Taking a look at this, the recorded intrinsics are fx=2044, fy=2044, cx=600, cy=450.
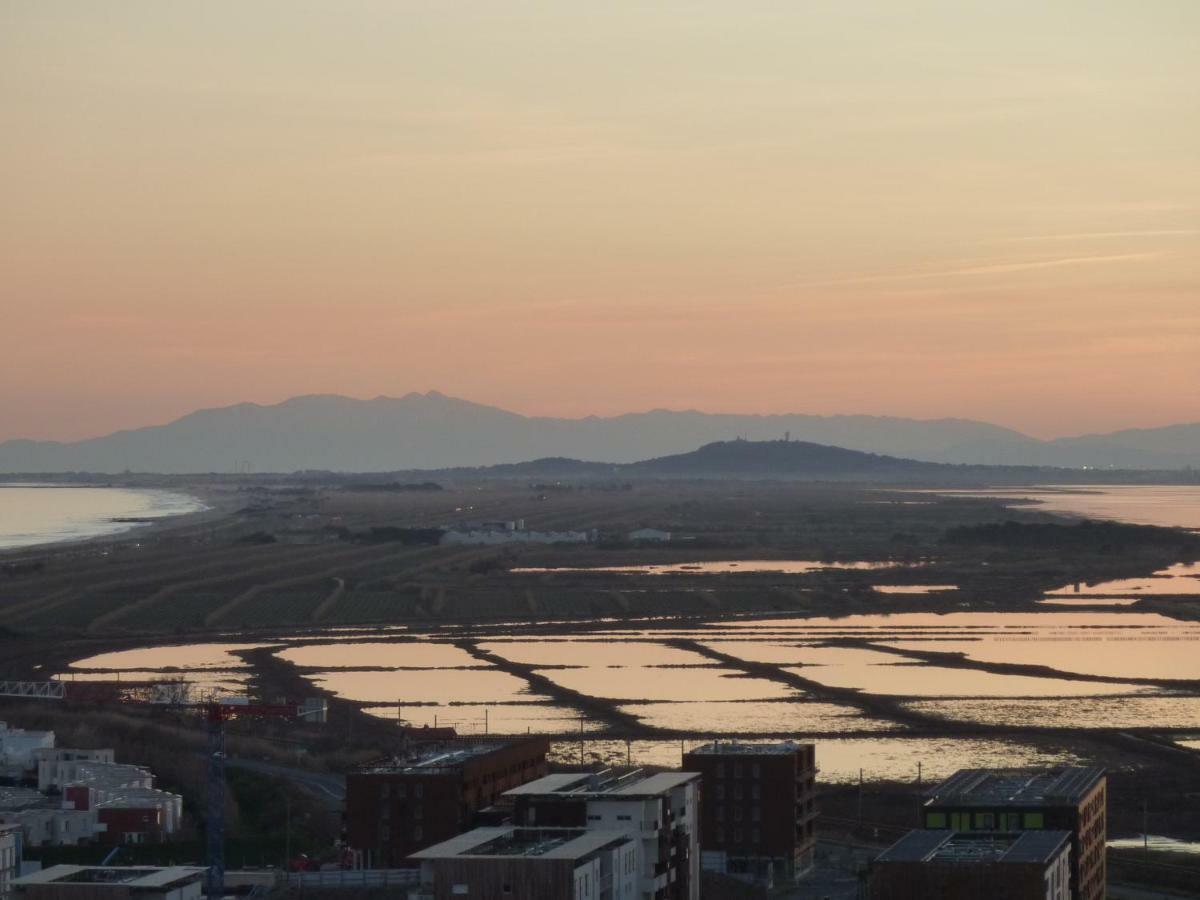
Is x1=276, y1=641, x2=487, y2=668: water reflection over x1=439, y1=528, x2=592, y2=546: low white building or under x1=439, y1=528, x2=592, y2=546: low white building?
under

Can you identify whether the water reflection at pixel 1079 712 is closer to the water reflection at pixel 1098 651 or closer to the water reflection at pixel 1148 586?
the water reflection at pixel 1098 651

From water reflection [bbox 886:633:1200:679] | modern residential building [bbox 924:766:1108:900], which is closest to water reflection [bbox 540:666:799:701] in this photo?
water reflection [bbox 886:633:1200:679]

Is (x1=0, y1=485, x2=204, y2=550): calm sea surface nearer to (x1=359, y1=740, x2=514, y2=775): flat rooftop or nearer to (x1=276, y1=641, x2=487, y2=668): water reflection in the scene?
(x1=276, y1=641, x2=487, y2=668): water reflection

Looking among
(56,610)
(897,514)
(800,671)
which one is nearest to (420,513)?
(897,514)

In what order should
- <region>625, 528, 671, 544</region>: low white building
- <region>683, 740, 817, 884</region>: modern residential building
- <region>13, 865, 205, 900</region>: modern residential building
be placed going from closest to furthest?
Result: 1. <region>13, 865, 205, 900</region>: modern residential building
2. <region>683, 740, 817, 884</region>: modern residential building
3. <region>625, 528, 671, 544</region>: low white building

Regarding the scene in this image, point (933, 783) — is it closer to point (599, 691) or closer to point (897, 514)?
point (599, 691)

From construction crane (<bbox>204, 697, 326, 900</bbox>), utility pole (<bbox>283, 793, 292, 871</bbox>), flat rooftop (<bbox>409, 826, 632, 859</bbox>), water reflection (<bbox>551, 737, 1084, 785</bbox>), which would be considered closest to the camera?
flat rooftop (<bbox>409, 826, 632, 859</bbox>)

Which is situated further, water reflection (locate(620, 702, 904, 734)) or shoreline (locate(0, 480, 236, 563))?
shoreline (locate(0, 480, 236, 563))

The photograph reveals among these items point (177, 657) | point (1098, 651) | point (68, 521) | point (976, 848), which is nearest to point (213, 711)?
point (976, 848)

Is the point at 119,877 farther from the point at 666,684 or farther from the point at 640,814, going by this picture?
the point at 666,684
